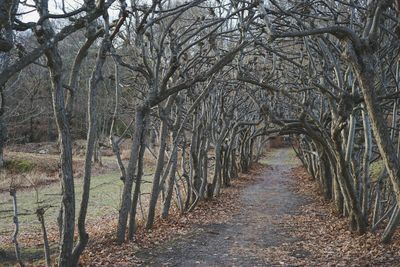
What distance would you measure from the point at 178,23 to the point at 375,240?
350 inches

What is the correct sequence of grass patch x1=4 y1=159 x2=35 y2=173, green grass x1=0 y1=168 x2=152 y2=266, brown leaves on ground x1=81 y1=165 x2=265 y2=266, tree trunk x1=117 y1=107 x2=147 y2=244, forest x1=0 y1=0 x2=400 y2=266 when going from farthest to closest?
grass patch x1=4 y1=159 x2=35 y2=173, green grass x1=0 y1=168 x2=152 y2=266, tree trunk x1=117 y1=107 x2=147 y2=244, brown leaves on ground x1=81 y1=165 x2=265 y2=266, forest x1=0 y1=0 x2=400 y2=266

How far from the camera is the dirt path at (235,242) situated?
790 cm

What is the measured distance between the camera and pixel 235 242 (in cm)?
940

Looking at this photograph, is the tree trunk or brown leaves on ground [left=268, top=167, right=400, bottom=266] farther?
the tree trunk

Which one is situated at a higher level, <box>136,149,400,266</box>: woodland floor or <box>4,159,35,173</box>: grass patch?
<box>4,159,35,173</box>: grass patch

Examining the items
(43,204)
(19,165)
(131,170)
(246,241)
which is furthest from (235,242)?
(19,165)

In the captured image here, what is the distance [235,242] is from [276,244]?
908 millimetres

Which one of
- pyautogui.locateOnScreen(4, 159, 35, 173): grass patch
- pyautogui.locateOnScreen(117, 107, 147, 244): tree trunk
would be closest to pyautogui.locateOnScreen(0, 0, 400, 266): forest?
pyautogui.locateOnScreen(117, 107, 147, 244): tree trunk

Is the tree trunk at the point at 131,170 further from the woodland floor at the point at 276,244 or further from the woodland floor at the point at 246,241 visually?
the woodland floor at the point at 276,244

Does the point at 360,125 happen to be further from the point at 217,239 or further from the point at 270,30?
the point at 270,30

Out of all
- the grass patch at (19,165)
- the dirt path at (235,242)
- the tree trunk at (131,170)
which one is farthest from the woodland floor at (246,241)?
the grass patch at (19,165)

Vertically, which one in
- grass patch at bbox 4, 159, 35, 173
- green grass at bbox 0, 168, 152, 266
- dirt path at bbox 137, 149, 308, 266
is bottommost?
green grass at bbox 0, 168, 152, 266

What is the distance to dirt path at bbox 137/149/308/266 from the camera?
25.9ft

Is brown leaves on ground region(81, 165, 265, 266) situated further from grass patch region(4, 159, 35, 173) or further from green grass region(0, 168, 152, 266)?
grass patch region(4, 159, 35, 173)
